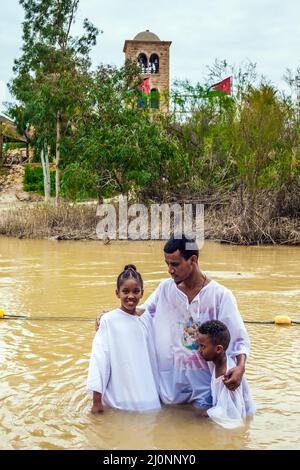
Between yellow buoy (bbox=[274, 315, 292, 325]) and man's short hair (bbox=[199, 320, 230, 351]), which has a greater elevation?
man's short hair (bbox=[199, 320, 230, 351])

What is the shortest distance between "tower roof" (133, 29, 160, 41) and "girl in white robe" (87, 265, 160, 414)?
50.9m

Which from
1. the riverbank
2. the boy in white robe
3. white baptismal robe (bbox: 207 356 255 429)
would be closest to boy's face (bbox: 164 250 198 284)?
the boy in white robe

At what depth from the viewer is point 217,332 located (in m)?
4.17

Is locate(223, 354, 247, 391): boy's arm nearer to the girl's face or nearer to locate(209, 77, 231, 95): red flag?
the girl's face

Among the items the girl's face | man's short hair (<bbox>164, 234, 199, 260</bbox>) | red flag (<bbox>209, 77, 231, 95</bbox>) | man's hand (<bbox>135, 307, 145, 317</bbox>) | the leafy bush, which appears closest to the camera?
man's short hair (<bbox>164, 234, 199, 260</bbox>)

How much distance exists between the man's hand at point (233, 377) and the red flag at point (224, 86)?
18.4 m

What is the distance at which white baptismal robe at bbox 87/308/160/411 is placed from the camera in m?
4.43

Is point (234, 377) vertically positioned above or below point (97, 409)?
above

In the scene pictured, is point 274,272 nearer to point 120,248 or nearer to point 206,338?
point 120,248

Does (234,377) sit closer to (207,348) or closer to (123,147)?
(207,348)

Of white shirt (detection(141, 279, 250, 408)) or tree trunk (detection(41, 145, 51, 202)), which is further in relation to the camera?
tree trunk (detection(41, 145, 51, 202))

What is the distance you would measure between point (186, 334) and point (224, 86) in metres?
19.5

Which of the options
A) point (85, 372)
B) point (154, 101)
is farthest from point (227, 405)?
point (154, 101)
